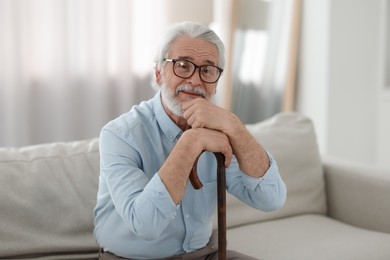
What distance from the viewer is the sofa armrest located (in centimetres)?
208

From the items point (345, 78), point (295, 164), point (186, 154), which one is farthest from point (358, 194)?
point (345, 78)

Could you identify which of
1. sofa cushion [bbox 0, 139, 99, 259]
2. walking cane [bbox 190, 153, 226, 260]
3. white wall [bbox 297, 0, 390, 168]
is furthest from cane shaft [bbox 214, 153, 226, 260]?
white wall [bbox 297, 0, 390, 168]

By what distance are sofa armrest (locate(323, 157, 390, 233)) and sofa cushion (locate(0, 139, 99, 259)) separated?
1.06m

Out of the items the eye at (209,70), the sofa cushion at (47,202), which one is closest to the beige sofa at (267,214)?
the sofa cushion at (47,202)

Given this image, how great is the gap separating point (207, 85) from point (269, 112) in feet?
7.80

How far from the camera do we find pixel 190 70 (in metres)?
1.37

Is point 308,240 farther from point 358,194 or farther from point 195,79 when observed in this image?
point 195,79

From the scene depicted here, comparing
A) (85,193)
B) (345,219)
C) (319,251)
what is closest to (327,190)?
(345,219)

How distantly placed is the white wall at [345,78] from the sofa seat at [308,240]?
1.58 metres

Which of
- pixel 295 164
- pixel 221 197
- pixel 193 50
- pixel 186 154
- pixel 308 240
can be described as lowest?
pixel 308 240

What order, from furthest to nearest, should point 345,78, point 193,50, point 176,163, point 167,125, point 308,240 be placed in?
point 345,78 → point 308,240 → point 167,125 → point 193,50 → point 176,163

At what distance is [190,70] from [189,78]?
0.02 metres

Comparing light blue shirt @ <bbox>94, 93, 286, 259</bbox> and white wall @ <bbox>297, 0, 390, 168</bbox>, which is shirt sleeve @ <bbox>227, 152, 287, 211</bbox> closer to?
light blue shirt @ <bbox>94, 93, 286, 259</bbox>

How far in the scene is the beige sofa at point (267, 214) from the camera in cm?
165
